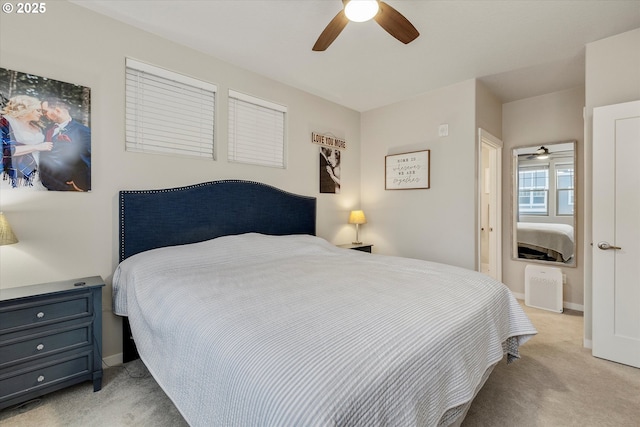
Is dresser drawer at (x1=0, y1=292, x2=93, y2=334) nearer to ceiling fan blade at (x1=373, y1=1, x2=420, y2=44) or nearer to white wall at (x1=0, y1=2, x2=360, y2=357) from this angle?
white wall at (x1=0, y1=2, x2=360, y2=357)

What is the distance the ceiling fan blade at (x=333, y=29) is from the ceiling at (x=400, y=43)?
0.82 feet

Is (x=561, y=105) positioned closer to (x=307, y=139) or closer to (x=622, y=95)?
(x=622, y=95)

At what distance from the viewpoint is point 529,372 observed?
2150 millimetres

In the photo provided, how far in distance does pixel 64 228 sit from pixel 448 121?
12.3ft

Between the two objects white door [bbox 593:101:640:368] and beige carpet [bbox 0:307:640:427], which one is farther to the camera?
white door [bbox 593:101:640:368]

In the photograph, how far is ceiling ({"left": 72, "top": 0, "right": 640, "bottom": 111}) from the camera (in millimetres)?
2084

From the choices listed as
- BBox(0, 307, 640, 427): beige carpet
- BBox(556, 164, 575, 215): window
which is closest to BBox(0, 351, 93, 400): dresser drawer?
BBox(0, 307, 640, 427): beige carpet

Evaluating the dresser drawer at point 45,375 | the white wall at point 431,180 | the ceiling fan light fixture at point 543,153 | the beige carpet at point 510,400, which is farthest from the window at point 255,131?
the ceiling fan light fixture at point 543,153

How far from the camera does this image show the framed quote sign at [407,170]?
3.64 m

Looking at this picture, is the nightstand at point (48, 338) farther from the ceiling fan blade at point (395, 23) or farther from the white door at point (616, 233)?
the white door at point (616, 233)

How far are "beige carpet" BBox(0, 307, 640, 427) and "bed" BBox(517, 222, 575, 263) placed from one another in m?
1.60

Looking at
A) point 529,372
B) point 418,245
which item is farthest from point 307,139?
point 529,372

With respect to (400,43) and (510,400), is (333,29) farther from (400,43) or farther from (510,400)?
(510,400)

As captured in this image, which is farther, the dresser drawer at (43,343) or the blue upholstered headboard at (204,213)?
the blue upholstered headboard at (204,213)
